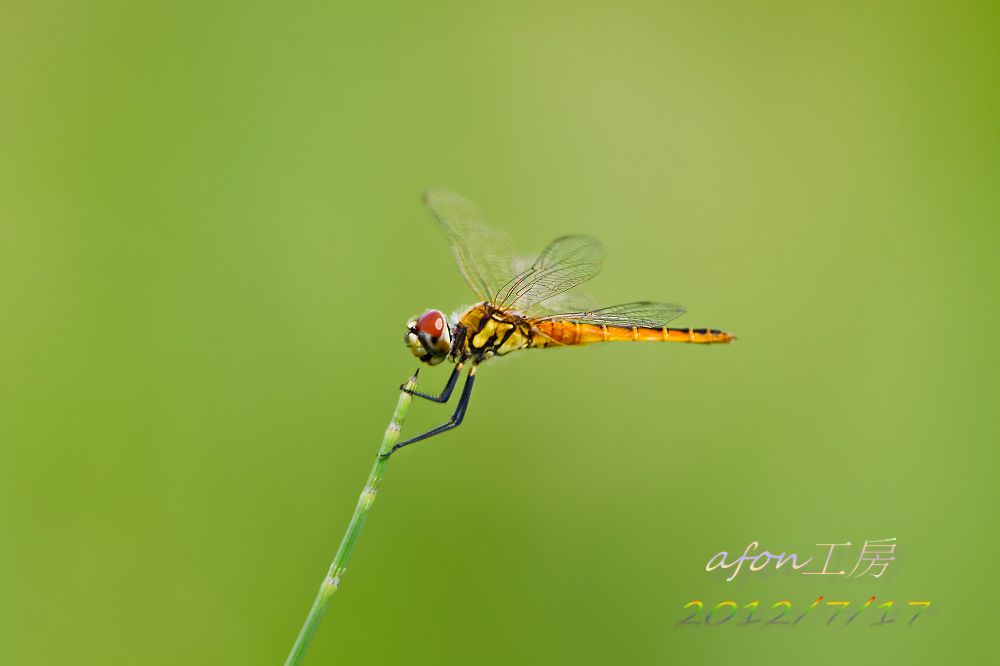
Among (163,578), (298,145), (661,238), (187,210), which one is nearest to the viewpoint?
(163,578)

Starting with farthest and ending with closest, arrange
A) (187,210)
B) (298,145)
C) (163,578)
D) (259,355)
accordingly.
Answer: (298,145) → (187,210) → (259,355) → (163,578)

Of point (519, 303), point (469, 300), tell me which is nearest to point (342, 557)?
point (519, 303)

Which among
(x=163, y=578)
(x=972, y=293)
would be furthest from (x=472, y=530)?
Answer: (x=972, y=293)

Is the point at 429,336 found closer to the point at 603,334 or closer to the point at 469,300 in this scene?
the point at 603,334

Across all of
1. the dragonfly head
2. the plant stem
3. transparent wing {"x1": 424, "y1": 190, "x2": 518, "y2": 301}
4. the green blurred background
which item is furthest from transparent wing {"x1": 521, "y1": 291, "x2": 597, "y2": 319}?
the plant stem

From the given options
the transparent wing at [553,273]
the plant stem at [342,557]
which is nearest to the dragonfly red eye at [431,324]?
the transparent wing at [553,273]

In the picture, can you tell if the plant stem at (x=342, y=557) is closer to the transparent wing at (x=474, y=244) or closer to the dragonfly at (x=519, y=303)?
the dragonfly at (x=519, y=303)

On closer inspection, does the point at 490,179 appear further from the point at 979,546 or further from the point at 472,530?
the point at 979,546
